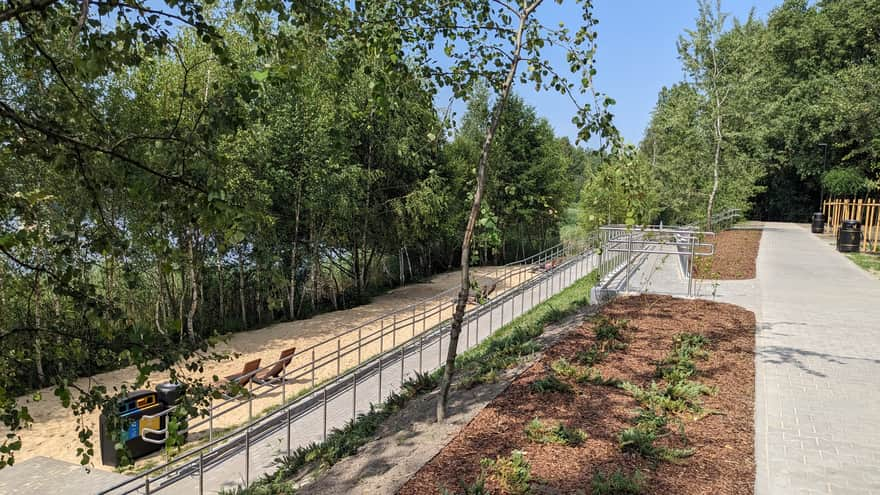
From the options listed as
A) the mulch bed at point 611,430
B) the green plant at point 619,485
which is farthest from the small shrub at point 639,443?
the green plant at point 619,485

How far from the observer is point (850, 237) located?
67.9ft

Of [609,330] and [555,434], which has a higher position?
[609,330]

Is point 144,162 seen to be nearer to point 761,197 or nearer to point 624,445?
point 624,445

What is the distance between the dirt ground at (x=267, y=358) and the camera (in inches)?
352

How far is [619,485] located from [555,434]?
1005 mm

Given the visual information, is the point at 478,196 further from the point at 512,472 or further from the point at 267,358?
the point at 267,358

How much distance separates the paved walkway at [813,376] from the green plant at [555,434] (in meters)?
1.43

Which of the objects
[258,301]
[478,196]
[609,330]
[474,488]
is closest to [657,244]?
[609,330]

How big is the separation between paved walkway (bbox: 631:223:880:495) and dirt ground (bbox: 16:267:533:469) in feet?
15.7

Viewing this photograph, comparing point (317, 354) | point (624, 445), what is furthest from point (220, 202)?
point (317, 354)

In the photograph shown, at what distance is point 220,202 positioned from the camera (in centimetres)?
263

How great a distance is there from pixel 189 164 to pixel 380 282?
927 inches

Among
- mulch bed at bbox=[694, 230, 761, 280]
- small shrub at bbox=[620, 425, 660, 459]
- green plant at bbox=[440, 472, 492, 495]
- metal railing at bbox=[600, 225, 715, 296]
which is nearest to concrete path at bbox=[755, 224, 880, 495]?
small shrub at bbox=[620, 425, 660, 459]

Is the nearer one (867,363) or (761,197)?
(867,363)
